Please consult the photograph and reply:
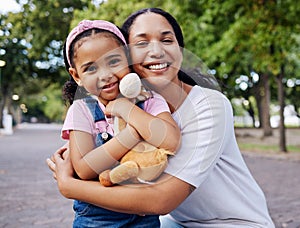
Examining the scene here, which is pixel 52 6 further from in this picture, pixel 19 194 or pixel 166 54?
pixel 166 54

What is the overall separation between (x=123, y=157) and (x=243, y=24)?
9492mm

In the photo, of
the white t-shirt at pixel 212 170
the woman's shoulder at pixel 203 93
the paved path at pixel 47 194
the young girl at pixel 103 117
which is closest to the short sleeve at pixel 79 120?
the young girl at pixel 103 117

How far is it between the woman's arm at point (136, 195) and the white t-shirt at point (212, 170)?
47mm

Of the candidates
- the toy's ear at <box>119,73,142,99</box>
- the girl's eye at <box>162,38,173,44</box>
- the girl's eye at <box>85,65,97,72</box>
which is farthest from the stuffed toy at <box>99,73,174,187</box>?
the girl's eye at <box>162,38,173,44</box>

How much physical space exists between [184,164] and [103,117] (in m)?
0.33

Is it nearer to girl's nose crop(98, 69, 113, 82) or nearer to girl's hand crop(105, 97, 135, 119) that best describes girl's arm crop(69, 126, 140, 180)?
girl's hand crop(105, 97, 135, 119)

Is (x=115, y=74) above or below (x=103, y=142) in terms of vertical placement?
above

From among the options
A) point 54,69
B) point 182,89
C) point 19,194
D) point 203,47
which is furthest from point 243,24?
point 54,69

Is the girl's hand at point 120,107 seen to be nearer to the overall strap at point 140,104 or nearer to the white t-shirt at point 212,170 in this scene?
the overall strap at point 140,104

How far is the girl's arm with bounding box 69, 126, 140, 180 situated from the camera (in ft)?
4.51

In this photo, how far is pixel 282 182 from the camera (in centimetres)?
752

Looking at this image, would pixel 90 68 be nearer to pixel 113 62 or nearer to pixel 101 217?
pixel 113 62

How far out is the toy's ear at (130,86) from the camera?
1.43 metres

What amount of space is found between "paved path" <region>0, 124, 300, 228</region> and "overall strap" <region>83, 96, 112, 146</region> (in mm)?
1734
